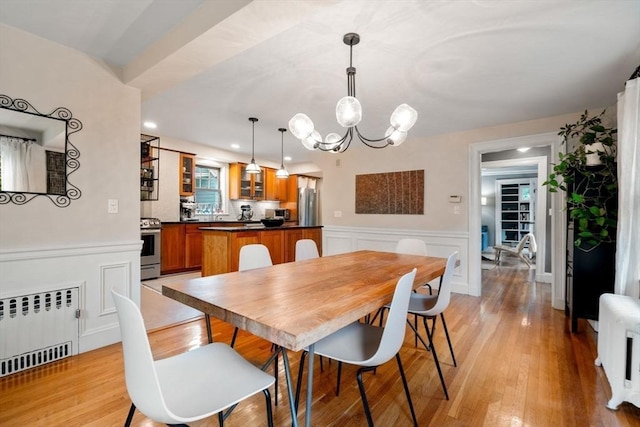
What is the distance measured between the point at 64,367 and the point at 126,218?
115cm

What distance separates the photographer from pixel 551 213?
3.66 meters

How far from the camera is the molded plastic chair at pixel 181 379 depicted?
2.94 feet

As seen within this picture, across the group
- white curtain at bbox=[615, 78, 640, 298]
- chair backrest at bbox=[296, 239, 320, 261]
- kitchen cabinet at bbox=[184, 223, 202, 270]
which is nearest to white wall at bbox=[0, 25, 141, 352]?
chair backrest at bbox=[296, 239, 320, 261]

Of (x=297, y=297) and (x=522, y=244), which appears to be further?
(x=522, y=244)

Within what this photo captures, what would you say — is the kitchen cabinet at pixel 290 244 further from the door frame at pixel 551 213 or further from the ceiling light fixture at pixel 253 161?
the door frame at pixel 551 213

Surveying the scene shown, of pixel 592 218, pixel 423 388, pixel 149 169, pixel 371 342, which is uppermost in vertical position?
pixel 149 169

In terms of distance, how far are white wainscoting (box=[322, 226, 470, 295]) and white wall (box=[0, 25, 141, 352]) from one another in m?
3.34

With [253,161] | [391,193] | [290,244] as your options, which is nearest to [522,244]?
[391,193]

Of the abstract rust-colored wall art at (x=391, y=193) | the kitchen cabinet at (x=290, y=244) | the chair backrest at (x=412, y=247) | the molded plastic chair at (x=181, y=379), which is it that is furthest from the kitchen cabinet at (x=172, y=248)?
the molded plastic chair at (x=181, y=379)

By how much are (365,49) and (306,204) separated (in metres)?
5.13

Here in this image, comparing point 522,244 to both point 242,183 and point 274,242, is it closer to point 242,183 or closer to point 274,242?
point 274,242

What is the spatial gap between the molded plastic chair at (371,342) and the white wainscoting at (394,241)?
2954 millimetres

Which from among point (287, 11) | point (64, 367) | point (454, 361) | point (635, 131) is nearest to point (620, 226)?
point (635, 131)

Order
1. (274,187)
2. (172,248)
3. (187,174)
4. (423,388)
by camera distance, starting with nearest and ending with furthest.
→ 1. (423,388)
2. (172,248)
3. (187,174)
4. (274,187)
